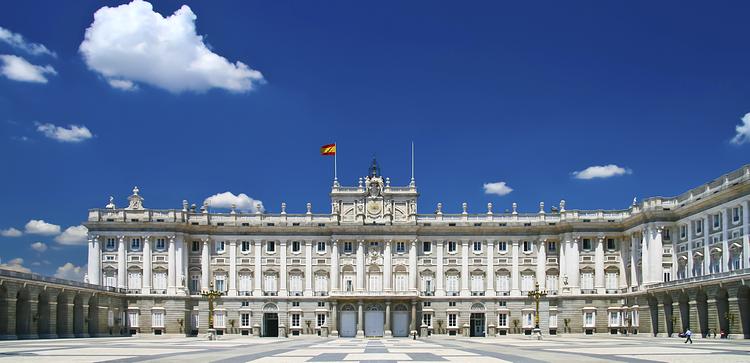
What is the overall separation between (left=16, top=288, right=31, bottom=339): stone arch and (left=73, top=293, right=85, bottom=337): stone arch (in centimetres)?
1238

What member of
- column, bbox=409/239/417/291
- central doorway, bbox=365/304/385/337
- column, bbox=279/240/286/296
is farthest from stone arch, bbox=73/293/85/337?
column, bbox=409/239/417/291

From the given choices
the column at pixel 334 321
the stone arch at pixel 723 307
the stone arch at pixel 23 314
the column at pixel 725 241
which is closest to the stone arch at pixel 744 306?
the stone arch at pixel 723 307

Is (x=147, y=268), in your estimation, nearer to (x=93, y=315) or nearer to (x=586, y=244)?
(x=93, y=315)

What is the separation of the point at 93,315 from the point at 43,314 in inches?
541

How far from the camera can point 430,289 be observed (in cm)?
11350

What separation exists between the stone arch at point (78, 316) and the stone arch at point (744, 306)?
6554cm

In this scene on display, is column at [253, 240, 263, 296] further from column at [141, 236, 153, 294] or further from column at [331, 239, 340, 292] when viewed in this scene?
Answer: column at [141, 236, 153, 294]

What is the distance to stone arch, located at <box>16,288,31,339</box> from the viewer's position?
7956cm

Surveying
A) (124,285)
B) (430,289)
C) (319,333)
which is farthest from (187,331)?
(430,289)

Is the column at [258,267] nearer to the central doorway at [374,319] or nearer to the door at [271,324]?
the door at [271,324]

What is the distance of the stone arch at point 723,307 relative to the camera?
7770 centimetres

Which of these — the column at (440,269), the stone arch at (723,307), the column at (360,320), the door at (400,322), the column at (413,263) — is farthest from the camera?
the column at (440,269)

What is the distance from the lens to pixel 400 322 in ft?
366

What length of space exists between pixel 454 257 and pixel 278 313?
23907 mm
